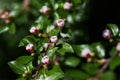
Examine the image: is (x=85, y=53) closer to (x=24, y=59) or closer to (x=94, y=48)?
(x=94, y=48)

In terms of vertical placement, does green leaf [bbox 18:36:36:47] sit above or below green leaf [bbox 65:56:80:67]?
above

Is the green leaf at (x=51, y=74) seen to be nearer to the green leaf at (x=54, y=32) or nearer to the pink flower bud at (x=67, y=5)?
the green leaf at (x=54, y=32)

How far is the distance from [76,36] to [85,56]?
0.82 feet

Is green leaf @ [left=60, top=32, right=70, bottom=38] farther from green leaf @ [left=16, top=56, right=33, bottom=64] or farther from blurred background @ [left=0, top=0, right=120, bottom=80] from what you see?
blurred background @ [left=0, top=0, right=120, bottom=80]

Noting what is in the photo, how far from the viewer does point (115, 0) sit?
1931 millimetres

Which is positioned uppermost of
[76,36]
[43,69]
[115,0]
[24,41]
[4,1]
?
[4,1]

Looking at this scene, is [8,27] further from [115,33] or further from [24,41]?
[115,33]

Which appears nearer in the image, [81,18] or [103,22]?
[81,18]

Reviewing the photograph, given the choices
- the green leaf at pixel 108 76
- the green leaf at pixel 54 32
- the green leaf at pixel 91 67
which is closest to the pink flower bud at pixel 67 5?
the green leaf at pixel 54 32

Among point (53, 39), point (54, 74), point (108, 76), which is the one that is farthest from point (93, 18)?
point (54, 74)

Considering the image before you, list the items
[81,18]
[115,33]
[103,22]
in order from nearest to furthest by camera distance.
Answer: [115,33] < [81,18] < [103,22]

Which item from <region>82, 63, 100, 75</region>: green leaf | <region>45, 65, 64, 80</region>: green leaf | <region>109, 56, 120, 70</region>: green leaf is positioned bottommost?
<region>45, 65, 64, 80</region>: green leaf

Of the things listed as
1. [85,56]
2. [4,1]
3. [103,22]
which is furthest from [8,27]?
[4,1]

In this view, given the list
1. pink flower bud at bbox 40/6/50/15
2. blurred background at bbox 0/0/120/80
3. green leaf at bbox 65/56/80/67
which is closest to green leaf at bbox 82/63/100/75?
green leaf at bbox 65/56/80/67
